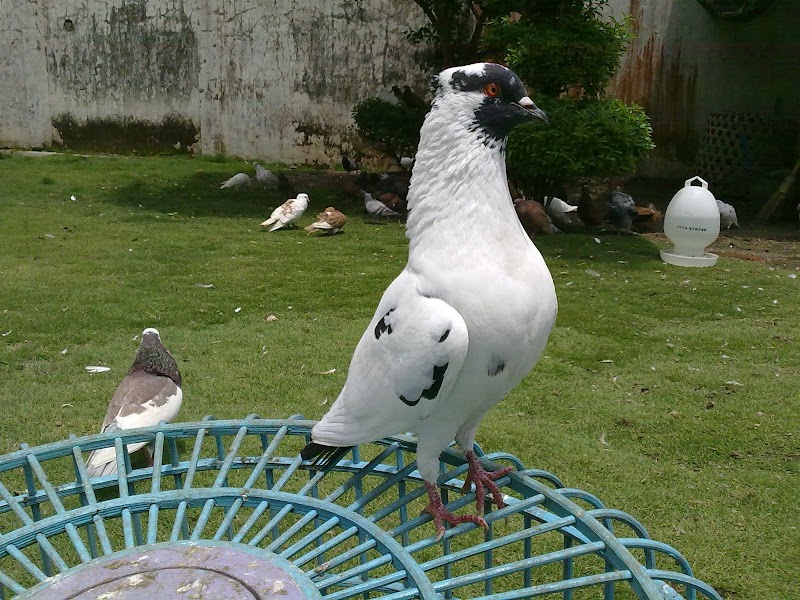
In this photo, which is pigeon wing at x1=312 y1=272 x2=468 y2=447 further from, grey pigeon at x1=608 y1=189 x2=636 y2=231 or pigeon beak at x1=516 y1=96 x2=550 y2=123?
grey pigeon at x1=608 y1=189 x2=636 y2=231

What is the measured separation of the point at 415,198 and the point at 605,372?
2638 millimetres

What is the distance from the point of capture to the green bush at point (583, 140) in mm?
6715

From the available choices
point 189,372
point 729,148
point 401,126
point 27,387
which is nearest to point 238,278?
point 189,372

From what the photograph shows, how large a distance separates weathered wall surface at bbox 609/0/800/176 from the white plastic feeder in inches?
163

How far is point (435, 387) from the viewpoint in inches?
68.3

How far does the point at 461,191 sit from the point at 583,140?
5176 millimetres

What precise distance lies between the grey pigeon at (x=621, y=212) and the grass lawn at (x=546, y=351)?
0.77ft

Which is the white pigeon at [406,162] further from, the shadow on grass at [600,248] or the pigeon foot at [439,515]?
the pigeon foot at [439,515]

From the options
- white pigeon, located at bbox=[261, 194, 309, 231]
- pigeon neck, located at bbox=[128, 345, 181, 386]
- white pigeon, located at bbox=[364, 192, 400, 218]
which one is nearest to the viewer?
pigeon neck, located at bbox=[128, 345, 181, 386]

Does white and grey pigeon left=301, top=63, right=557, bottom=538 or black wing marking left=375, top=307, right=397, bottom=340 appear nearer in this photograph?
white and grey pigeon left=301, top=63, right=557, bottom=538

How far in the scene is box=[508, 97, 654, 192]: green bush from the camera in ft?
22.0

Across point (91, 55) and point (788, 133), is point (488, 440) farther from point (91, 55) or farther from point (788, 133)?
point (91, 55)

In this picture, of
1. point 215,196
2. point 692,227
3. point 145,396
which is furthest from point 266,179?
point 145,396

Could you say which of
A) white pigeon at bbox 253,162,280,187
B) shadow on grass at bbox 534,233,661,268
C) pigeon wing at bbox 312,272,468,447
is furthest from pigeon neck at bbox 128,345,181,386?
white pigeon at bbox 253,162,280,187
